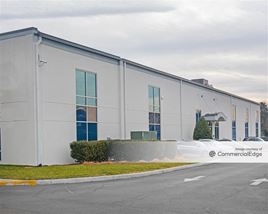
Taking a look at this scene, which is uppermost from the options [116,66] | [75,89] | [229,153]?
[116,66]

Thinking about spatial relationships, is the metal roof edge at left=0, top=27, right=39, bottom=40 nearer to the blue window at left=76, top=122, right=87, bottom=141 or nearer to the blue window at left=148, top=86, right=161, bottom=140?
the blue window at left=76, top=122, right=87, bottom=141

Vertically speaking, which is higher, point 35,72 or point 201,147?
point 35,72

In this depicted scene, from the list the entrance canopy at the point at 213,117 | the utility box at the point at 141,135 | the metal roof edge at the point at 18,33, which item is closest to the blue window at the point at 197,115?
the entrance canopy at the point at 213,117

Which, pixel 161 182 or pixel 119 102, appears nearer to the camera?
pixel 161 182

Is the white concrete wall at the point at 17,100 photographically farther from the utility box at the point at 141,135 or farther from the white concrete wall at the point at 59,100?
the utility box at the point at 141,135

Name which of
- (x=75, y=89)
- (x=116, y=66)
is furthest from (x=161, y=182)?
(x=116, y=66)

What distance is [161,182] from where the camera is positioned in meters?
→ 15.4

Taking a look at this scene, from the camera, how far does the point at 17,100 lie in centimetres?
2247

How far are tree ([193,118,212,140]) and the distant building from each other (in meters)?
7.75

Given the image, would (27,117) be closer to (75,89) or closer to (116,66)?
(75,89)

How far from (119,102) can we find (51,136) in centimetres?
795

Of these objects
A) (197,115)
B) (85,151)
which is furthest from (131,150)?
(197,115)

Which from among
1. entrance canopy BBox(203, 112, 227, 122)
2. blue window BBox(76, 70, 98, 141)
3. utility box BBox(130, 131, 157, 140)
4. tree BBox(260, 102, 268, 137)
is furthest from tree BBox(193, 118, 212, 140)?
tree BBox(260, 102, 268, 137)

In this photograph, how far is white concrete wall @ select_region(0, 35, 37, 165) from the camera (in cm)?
2203
